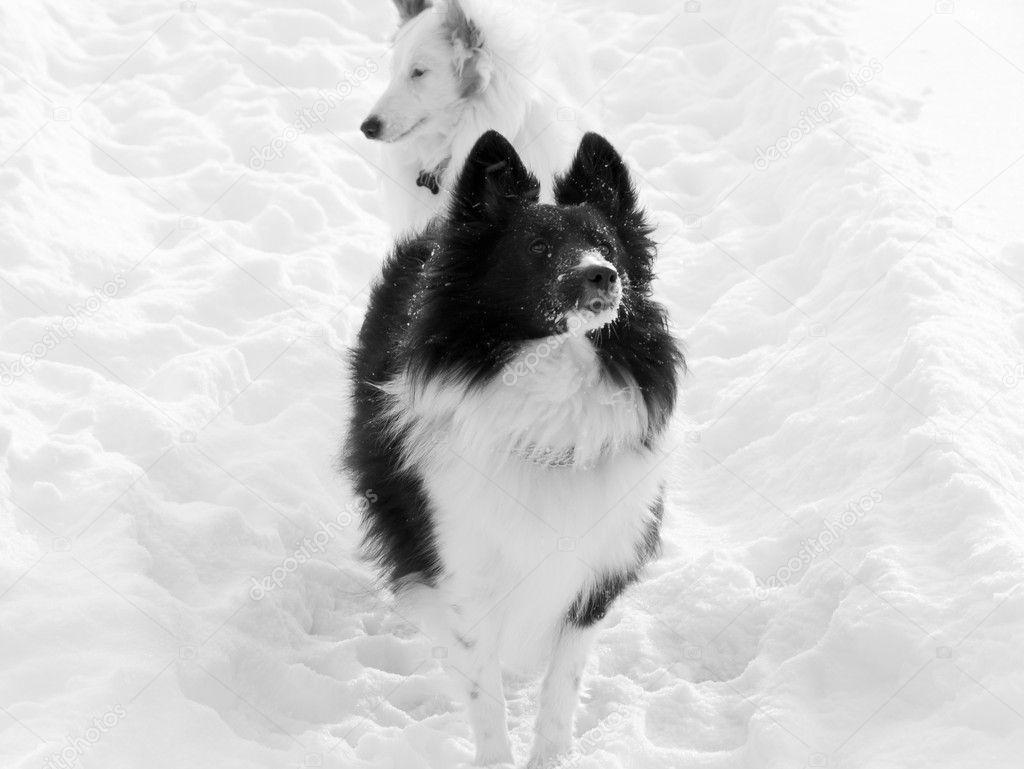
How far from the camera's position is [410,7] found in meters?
5.71

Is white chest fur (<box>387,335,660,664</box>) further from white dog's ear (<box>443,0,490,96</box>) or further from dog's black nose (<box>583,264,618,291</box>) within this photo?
white dog's ear (<box>443,0,490,96</box>)

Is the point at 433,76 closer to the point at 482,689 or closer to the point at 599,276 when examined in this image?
the point at 599,276

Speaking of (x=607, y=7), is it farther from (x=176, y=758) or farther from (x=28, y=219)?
(x=176, y=758)

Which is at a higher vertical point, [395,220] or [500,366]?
[500,366]

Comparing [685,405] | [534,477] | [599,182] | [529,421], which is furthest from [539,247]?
[685,405]

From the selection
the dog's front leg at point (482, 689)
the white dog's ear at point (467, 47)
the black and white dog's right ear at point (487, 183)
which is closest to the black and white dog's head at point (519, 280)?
the black and white dog's right ear at point (487, 183)

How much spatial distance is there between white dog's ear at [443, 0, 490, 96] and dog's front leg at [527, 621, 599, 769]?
119 inches

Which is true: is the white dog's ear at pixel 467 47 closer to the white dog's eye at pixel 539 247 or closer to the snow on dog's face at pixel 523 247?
the snow on dog's face at pixel 523 247

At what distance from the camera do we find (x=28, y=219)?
18.8 ft

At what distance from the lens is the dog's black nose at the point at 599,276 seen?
2.94m

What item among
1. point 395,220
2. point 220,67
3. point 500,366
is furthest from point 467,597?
point 220,67

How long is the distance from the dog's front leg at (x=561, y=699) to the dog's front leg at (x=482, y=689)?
0.37ft

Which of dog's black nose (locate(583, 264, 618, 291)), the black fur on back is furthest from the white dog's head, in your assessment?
dog's black nose (locate(583, 264, 618, 291))

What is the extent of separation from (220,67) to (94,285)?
10.0 feet
